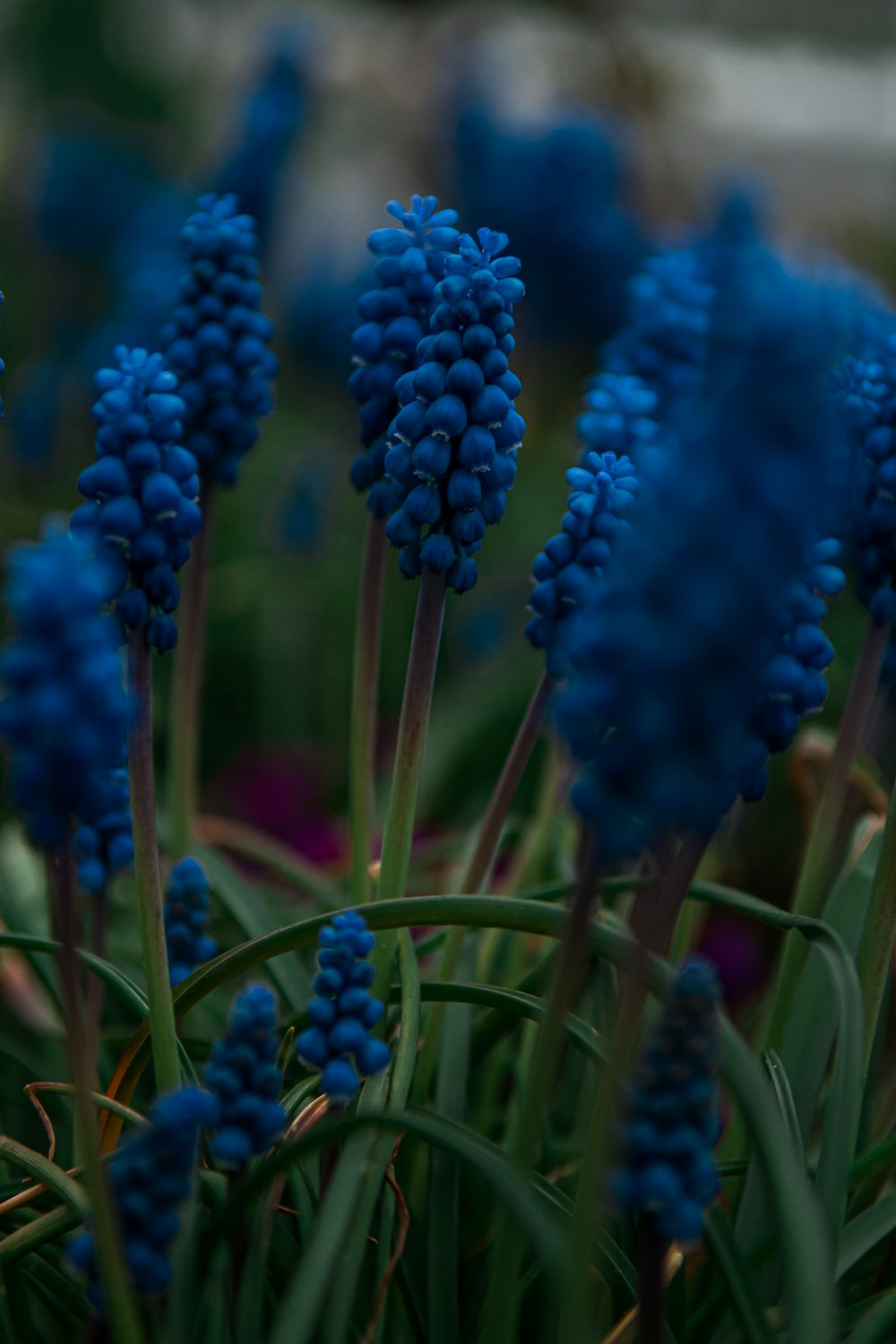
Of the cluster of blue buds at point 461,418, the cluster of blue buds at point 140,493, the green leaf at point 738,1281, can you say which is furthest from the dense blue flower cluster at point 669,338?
the green leaf at point 738,1281

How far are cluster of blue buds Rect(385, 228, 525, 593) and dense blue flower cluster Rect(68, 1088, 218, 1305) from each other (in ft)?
2.10

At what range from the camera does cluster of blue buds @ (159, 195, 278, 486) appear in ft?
5.72

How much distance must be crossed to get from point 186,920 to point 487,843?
395 mm

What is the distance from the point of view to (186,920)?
1.68 metres

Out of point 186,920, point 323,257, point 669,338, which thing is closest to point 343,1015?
point 186,920

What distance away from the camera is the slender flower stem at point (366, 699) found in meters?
1.72

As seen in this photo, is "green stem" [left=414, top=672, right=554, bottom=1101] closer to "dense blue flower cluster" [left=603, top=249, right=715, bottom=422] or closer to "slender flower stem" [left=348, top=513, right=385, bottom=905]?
"slender flower stem" [left=348, top=513, right=385, bottom=905]

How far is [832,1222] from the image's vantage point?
130cm

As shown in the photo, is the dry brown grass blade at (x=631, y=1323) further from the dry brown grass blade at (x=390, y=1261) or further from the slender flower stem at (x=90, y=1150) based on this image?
the slender flower stem at (x=90, y=1150)

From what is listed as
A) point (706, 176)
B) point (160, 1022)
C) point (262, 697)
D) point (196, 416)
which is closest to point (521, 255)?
point (262, 697)

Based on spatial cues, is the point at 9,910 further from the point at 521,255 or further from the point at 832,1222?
the point at 521,255

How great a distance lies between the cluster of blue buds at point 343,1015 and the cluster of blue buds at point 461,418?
43 cm

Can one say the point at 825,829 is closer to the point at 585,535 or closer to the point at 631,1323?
the point at 585,535

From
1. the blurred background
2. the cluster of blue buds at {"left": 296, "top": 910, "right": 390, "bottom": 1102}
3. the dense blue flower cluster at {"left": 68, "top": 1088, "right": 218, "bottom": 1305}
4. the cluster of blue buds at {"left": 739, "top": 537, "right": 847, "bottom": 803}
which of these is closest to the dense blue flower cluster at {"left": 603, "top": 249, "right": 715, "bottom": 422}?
the blurred background
